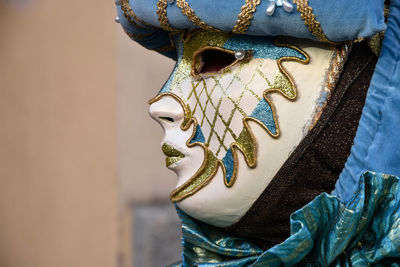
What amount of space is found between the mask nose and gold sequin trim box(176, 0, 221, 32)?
16 centimetres

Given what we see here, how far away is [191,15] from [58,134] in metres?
1.92

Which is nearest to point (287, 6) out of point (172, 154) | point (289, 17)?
point (289, 17)

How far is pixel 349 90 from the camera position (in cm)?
106

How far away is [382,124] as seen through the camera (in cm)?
101

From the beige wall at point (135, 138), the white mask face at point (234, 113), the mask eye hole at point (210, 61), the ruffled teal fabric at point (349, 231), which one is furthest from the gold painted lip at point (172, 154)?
the beige wall at point (135, 138)

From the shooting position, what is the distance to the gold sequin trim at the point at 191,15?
1.07 metres

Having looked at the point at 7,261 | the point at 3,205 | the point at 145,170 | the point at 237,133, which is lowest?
the point at 7,261

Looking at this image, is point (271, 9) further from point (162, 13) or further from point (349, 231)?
point (349, 231)

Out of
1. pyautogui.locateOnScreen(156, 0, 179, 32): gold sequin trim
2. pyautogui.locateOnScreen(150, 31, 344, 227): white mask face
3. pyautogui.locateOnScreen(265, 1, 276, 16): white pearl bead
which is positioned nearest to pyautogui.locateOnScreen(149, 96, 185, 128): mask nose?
pyautogui.locateOnScreen(150, 31, 344, 227): white mask face

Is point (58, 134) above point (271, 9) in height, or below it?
below

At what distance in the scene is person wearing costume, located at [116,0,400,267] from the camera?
0.99 m

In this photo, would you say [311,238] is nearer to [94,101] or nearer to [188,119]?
[188,119]

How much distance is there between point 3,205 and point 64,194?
723 mm

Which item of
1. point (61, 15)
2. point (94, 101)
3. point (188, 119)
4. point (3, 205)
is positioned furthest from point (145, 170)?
point (188, 119)
